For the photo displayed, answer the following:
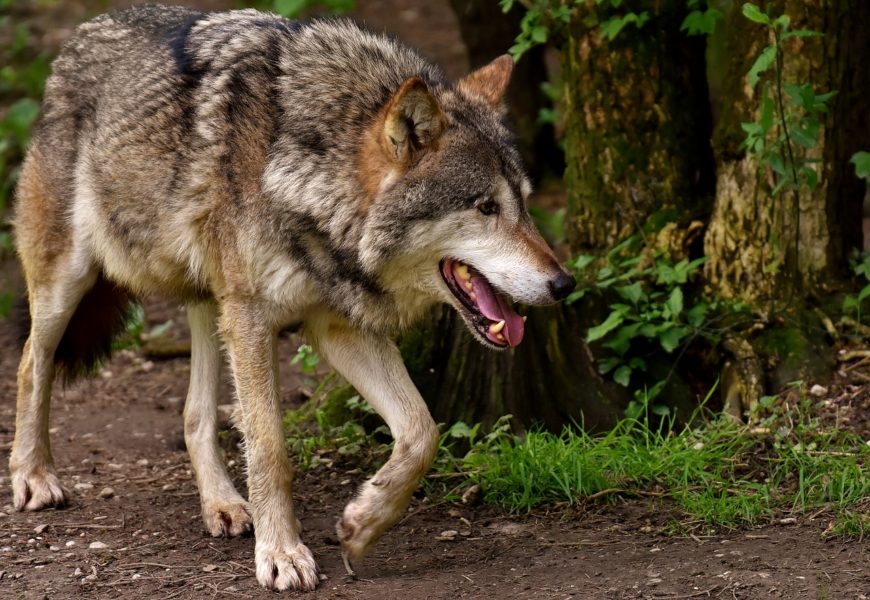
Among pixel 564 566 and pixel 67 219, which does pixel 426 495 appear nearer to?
pixel 564 566

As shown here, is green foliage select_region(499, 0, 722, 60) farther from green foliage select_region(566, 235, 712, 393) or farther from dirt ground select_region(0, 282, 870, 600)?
dirt ground select_region(0, 282, 870, 600)

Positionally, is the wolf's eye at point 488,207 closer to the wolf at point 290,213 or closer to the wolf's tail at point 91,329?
the wolf at point 290,213

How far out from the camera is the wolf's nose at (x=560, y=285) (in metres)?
3.92

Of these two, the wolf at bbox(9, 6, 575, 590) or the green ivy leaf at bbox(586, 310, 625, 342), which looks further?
the green ivy leaf at bbox(586, 310, 625, 342)

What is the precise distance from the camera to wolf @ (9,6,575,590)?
3.98m

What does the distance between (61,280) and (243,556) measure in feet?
4.91

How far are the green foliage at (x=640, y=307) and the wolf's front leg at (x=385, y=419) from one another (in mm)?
1179

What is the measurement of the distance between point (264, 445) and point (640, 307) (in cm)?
198

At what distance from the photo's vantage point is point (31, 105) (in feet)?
30.3

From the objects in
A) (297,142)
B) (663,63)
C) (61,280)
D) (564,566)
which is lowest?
(564,566)

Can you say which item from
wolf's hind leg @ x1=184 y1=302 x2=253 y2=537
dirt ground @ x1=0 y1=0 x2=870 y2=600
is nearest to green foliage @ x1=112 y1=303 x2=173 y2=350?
dirt ground @ x1=0 y1=0 x2=870 y2=600

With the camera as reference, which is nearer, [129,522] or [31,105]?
[129,522]

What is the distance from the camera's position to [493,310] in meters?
4.09

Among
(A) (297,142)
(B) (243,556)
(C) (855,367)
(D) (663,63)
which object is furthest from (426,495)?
(D) (663,63)
